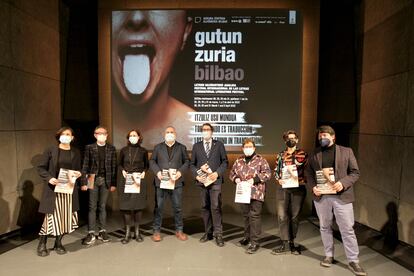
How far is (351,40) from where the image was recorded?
5129 millimetres

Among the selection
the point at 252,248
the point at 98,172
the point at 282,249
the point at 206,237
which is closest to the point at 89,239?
the point at 98,172

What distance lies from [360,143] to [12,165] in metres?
5.26

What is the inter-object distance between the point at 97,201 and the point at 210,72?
2.90 metres

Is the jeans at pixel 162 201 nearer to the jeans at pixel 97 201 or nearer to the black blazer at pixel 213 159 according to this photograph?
the black blazer at pixel 213 159

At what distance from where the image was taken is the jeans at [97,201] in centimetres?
399

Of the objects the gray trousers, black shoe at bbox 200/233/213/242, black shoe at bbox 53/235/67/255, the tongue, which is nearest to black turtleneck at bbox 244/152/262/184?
the gray trousers

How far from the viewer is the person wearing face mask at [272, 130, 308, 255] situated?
3.63m

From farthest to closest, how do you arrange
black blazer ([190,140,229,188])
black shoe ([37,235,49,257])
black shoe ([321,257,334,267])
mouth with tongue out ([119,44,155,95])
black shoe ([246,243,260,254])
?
mouth with tongue out ([119,44,155,95])
black blazer ([190,140,229,188])
black shoe ([246,243,260,254])
black shoe ([37,235,49,257])
black shoe ([321,257,334,267])

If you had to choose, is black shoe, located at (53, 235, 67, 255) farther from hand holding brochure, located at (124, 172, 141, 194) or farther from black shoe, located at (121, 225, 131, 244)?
hand holding brochure, located at (124, 172, 141, 194)

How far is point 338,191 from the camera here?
3.17 metres

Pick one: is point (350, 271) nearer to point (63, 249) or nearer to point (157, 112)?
point (63, 249)

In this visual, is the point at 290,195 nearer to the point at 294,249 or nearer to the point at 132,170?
the point at 294,249

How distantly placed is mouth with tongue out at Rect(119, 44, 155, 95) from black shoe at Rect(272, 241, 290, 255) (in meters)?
3.54

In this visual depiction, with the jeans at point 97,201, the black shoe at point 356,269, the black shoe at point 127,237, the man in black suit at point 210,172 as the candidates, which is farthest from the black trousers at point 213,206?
the black shoe at point 356,269
